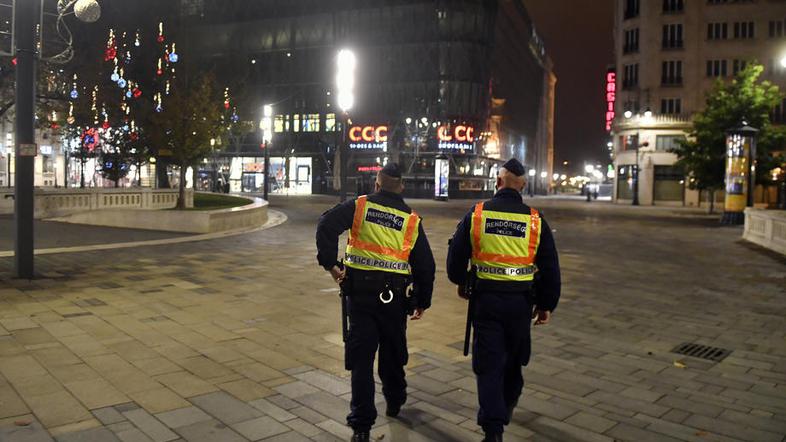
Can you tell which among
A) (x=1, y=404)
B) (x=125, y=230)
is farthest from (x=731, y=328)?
(x=125, y=230)

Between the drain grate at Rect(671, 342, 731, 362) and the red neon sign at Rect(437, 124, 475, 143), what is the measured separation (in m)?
51.2

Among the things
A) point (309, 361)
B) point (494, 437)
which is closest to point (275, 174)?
point (309, 361)

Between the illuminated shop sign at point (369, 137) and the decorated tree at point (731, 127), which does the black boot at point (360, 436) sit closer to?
the decorated tree at point (731, 127)

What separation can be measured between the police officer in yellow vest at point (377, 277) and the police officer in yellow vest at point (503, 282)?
33 centimetres

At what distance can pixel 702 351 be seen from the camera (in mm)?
7020

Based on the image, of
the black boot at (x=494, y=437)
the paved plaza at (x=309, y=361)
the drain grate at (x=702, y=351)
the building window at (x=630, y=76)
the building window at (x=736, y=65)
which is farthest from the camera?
the building window at (x=630, y=76)

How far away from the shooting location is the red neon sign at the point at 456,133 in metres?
57.7

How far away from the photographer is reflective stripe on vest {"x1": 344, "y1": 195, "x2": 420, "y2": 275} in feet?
14.6

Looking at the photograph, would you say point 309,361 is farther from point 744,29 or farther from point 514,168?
point 744,29

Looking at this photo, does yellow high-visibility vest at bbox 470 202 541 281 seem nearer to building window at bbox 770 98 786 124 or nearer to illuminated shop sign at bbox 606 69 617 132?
building window at bbox 770 98 786 124

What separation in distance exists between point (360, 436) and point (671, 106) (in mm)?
57499

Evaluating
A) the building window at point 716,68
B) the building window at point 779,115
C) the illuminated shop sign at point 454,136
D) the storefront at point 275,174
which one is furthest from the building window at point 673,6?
the storefront at point 275,174

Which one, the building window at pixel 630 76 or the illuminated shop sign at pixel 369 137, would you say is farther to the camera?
the illuminated shop sign at pixel 369 137

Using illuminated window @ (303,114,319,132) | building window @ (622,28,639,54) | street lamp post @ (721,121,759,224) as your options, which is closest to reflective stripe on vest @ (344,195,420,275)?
street lamp post @ (721,121,759,224)
